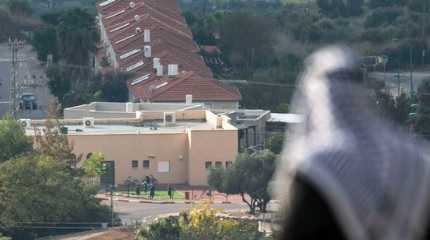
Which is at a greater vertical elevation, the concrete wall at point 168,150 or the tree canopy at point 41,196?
the concrete wall at point 168,150

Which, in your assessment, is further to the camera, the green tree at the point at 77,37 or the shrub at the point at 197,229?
the green tree at the point at 77,37

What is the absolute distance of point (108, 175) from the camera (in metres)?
25.9

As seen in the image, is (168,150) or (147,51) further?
(147,51)

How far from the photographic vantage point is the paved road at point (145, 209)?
22477 millimetres

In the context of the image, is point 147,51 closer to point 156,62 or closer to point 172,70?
point 156,62

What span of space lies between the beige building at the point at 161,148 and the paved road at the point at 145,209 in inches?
69.5

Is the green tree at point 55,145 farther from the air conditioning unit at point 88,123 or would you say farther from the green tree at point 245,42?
the green tree at point 245,42

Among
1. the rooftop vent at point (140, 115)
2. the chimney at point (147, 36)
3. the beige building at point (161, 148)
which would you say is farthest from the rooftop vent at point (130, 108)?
the chimney at point (147, 36)

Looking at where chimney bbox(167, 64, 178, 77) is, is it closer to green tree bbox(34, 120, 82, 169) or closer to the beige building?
the beige building

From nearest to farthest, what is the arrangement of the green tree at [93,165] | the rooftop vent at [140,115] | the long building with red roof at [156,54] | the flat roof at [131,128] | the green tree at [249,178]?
the green tree at [249,178]
the green tree at [93,165]
the flat roof at [131,128]
the rooftop vent at [140,115]
the long building with red roof at [156,54]

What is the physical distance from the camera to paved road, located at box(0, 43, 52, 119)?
34119mm

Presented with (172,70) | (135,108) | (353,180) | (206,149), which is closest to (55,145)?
(206,149)

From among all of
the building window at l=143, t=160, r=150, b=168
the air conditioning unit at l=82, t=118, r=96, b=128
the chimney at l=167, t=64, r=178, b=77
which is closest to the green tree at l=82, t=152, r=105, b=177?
the building window at l=143, t=160, r=150, b=168

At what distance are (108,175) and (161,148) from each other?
4.81 feet
